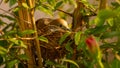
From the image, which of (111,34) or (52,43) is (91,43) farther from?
(52,43)

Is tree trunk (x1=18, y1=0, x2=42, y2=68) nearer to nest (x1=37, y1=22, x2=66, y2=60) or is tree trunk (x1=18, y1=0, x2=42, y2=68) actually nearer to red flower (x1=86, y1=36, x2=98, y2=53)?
nest (x1=37, y1=22, x2=66, y2=60)

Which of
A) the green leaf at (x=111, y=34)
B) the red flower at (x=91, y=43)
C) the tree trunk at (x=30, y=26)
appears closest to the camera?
the red flower at (x=91, y=43)

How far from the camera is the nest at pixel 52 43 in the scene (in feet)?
2.00

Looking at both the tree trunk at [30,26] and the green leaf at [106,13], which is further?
the tree trunk at [30,26]

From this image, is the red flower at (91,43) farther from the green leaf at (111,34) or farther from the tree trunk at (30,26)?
the tree trunk at (30,26)

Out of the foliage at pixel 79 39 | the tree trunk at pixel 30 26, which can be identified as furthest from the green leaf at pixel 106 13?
the tree trunk at pixel 30 26

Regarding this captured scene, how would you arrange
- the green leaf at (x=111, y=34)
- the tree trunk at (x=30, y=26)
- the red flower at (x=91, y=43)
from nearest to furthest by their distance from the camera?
the red flower at (x=91, y=43) → the green leaf at (x=111, y=34) → the tree trunk at (x=30, y=26)

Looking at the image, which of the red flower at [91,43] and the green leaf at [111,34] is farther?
the green leaf at [111,34]

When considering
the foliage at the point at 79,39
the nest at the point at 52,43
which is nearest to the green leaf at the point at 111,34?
the foliage at the point at 79,39

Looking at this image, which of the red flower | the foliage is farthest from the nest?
the red flower

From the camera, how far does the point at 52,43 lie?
618 millimetres

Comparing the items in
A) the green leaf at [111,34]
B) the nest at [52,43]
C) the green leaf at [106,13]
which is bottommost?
the nest at [52,43]

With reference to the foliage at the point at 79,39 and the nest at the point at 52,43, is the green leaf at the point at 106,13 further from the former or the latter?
the nest at the point at 52,43

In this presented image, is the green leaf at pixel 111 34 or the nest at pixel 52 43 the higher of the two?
the green leaf at pixel 111 34
